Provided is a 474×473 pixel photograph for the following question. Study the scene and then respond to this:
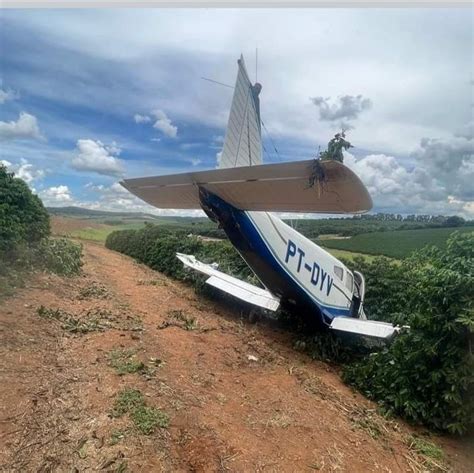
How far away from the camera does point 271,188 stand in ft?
12.9

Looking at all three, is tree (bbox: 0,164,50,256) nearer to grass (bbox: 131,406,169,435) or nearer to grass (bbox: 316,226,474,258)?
grass (bbox: 131,406,169,435)

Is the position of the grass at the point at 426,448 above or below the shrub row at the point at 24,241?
below

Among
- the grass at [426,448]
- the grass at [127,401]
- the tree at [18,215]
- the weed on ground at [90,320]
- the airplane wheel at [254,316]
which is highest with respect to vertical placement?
the tree at [18,215]

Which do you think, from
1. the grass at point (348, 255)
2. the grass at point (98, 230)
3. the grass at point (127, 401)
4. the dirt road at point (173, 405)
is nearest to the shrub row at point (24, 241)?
the grass at point (98, 230)

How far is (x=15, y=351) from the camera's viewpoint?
3.78 m

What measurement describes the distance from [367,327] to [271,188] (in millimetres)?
3392

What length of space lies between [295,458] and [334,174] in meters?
2.28

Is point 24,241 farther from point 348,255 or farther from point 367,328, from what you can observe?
point 348,255

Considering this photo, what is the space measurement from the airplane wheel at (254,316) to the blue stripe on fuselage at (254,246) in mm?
1411

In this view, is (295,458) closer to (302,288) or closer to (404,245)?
(302,288)

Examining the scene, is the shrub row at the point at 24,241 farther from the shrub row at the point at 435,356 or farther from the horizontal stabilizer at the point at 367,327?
the shrub row at the point at 435,356

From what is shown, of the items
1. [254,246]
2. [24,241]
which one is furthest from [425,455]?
[24,241]

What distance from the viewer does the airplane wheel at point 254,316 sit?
26.3 ft

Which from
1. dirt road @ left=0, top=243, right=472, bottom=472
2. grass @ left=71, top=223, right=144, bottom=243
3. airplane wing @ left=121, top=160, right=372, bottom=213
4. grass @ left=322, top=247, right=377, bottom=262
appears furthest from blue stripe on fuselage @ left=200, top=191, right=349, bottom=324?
grass @ left=322, top=247, right=377, bottom=262
